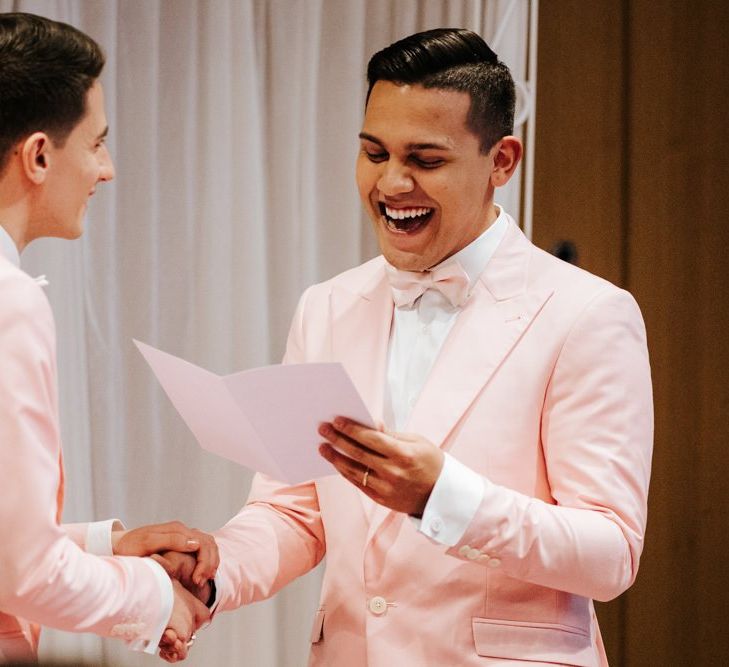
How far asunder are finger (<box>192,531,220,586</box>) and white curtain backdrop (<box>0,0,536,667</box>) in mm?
1297

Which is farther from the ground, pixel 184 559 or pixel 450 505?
pixel 450 505

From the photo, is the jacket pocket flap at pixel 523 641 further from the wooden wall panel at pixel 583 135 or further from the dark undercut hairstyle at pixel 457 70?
the wooden wall panel at pixel 583 135

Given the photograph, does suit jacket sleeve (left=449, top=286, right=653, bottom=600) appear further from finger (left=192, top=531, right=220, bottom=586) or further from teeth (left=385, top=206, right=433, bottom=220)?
finger (left=192, top=531, right=220, bottom=586)

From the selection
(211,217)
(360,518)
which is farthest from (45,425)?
(211,217)

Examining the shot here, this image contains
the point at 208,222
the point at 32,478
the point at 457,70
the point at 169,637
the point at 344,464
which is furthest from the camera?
the point at 208,222

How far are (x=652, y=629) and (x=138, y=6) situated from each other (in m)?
2.53

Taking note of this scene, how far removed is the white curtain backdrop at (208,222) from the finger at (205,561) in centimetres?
130

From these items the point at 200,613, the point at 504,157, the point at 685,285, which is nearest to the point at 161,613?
the point at 200,613

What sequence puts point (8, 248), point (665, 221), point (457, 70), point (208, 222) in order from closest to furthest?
point (8, 248)
point (457, 70)
point (208, 222)
point (665, 221)

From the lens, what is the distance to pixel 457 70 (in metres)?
2.11

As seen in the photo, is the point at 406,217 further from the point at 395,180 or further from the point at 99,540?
the point at 99,540

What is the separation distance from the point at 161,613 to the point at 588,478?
2.44 ft

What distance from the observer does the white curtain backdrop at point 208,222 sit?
3363mm

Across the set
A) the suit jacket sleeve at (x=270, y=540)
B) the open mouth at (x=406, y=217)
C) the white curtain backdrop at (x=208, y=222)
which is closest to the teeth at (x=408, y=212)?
the open mouth at (x=406, y=217)
